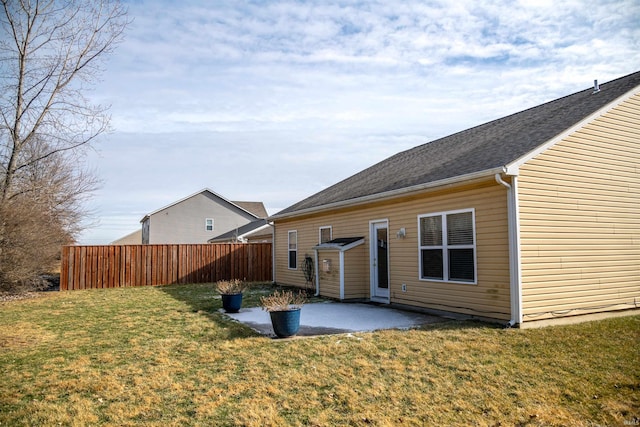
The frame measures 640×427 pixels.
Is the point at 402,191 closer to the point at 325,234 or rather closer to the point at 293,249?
the point at 325,234

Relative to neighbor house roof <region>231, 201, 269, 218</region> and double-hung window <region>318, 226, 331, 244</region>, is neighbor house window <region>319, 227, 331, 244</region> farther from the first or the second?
neighbor house roof <region>231, 201, 269, 218</region>

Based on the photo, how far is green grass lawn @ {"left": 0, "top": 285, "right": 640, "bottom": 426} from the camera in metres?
3.92

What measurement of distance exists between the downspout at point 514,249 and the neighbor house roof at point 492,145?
17.7 inches

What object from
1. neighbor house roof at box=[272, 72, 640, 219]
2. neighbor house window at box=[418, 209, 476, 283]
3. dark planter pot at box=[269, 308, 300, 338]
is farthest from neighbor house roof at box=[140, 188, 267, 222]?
dark planter pot at box=[269, 308, 300, 338]

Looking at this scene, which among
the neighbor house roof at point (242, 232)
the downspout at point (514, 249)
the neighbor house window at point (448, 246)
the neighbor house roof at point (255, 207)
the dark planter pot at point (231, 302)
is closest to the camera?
the downspout at point (514, 249)

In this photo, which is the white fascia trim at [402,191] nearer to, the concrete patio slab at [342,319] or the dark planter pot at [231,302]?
the concrete patio slab at [342,319]

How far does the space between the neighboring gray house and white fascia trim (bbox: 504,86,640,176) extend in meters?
28.7

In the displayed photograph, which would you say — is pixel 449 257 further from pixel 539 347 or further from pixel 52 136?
pixel 52 136

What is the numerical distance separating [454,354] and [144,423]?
3.78 metres

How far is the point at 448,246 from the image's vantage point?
877 cm

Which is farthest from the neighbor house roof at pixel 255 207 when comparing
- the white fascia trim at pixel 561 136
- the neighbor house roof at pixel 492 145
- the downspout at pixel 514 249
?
the downspout at pixel 514 249

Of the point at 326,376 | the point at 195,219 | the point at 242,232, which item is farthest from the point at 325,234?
the point at 195,219

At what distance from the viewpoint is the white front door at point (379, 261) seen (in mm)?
11052

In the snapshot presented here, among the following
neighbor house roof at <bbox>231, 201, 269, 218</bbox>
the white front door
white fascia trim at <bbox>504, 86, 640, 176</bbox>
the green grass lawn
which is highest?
neighbor house roof at <bbox>231, 201, 269, 218</bbox>
